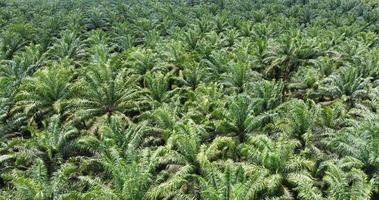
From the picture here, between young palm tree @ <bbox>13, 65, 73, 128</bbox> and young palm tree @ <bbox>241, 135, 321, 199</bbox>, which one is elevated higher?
young palm tree @ <bbox>241, 135, 321, 199</bbox>

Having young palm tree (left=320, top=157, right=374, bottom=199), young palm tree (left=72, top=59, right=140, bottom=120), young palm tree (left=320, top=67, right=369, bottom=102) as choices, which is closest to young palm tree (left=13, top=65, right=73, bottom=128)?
young palm tree (left=72, top=59, right=140, bottom=120)

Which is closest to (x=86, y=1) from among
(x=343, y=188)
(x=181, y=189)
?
(x=181, y=189)

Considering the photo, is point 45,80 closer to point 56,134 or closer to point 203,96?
point 56,134

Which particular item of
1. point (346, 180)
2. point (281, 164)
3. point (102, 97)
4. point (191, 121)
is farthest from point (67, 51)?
point (346, 180)

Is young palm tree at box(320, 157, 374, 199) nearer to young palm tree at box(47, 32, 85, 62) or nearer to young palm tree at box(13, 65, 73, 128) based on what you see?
young palm tree at box(13, 65, 73, 128)

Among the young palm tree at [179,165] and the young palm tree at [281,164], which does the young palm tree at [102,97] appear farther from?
the young palm tree at [281,164]

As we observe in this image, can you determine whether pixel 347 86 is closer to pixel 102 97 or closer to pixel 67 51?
pixel 102 97

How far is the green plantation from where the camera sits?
21109 millimetres

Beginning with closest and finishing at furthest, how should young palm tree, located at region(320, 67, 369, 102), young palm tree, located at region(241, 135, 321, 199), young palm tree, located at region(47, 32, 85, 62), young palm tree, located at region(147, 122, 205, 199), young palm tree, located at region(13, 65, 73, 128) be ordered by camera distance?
young palm tree, located at region(241, 135, 321, 199) < young palm tree, located at region(147, 122, 205, 199) < young palm tree, located at region(13, 65, 73, 128) < young palm tree, located at region(320, 67, 369, 102) < young palm tree, located at region(47, 32, 85, 62)

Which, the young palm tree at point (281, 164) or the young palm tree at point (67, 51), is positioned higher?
the young palm tree at point (281, 164)

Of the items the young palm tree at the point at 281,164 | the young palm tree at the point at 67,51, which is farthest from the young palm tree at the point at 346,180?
the young palm tree at the point at 67,51

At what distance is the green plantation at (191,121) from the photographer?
2111cm

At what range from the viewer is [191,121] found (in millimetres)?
26141

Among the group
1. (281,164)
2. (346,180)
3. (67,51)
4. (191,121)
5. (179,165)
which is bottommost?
(67,51)
